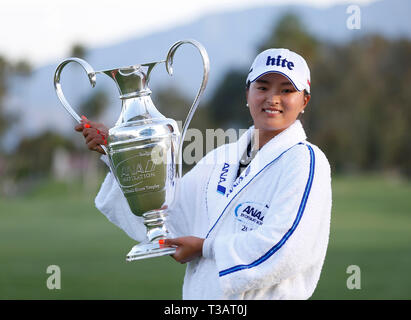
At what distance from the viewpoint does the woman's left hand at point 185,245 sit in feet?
7.98

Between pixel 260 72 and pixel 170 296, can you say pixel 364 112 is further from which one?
pixel 260 72

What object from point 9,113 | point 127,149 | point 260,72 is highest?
point 9,113

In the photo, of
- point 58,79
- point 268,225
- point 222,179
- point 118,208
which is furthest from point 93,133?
point 268,225

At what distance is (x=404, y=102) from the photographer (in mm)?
47438

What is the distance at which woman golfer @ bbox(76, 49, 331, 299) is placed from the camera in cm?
227

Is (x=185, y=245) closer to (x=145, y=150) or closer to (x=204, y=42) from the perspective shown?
(x=145, y=150)

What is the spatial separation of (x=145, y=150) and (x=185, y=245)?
13.9 inches

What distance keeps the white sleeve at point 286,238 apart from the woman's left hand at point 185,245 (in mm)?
107

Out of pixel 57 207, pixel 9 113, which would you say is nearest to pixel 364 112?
pixel 9 113

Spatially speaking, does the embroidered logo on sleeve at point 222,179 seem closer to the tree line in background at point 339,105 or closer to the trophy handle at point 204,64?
the trophy handle at point 204,64

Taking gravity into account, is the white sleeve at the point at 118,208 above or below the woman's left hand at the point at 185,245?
above

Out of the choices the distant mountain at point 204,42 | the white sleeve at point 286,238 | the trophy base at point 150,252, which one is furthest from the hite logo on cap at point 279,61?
the distant mountain at point 204,42

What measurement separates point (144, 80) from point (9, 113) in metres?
53.0

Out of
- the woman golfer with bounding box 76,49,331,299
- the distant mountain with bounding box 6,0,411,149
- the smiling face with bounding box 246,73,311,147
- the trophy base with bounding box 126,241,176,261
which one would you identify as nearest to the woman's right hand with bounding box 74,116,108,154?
the woman golfer with bounding box 76,49,331,299
